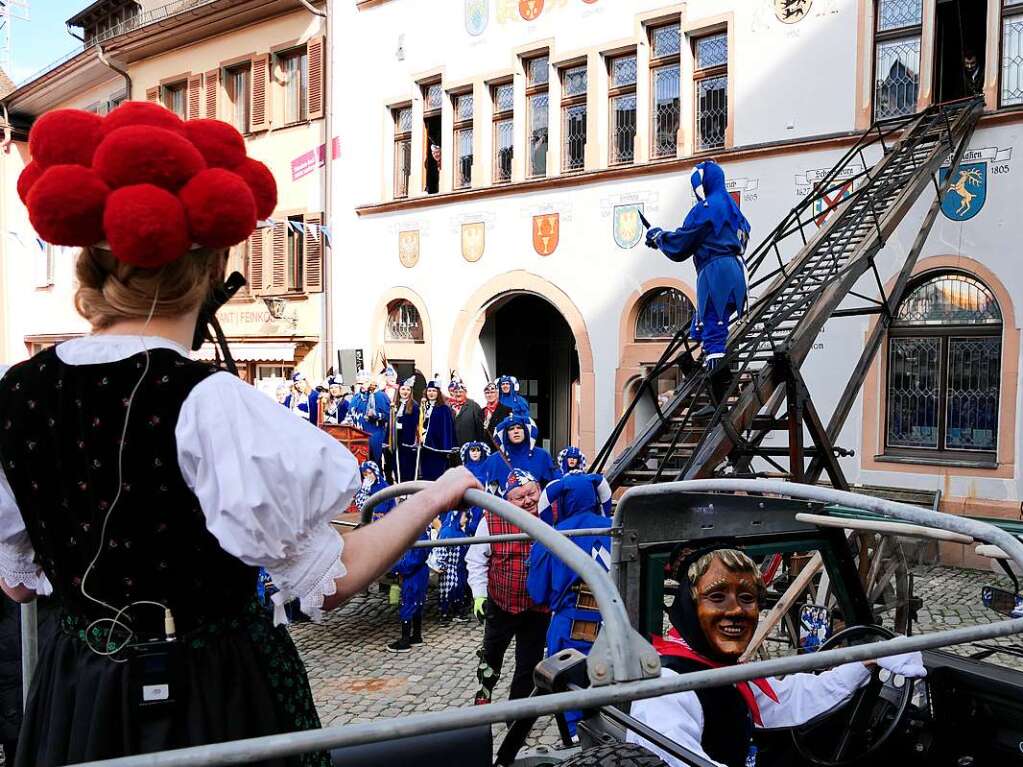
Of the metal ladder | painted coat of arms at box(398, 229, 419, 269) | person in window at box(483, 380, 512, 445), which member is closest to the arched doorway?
painted coat of arms at box(398, 229, 419, 269)

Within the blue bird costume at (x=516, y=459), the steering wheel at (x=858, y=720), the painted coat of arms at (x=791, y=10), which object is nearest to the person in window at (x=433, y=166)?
the painted coat of arms at (x=791, y=10)

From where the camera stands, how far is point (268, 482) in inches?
50.6

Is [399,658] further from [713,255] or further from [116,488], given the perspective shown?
[116,488]

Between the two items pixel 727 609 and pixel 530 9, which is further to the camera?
pixel 530 9

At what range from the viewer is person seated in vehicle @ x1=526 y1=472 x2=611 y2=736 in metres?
4.49

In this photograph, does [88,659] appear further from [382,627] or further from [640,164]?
[640,164]

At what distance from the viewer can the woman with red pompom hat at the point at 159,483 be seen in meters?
1.33

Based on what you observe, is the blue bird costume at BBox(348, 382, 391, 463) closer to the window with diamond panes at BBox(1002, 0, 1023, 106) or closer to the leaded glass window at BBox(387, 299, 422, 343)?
the leaded glass window at BBox(387, 299, 422, 343)

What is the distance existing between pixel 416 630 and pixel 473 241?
865 cm

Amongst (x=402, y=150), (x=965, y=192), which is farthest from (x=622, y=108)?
(x=965, y=192)

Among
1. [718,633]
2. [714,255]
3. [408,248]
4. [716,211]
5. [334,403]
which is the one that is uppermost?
[408,248]

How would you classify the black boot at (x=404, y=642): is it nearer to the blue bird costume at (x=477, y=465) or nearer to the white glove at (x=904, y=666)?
the blue bird costume at (x=477, y=465)

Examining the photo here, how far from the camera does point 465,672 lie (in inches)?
240

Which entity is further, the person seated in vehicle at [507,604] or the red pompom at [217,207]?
the person seated in vehicle at [507,604]
